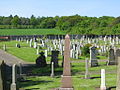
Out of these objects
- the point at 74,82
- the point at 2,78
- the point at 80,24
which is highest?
the point at 80,24

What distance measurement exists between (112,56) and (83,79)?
8851 mm

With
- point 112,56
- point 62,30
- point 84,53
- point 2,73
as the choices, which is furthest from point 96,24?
point 2,73

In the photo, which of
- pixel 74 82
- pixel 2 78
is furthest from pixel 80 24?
pixel 2 78

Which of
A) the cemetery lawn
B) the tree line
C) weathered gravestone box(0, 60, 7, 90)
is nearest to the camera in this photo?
weathered gravestone box(0, 60, 7, 90)

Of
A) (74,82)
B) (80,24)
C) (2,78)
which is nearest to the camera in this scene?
(2,78)

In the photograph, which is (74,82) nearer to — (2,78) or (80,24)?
(2,78)

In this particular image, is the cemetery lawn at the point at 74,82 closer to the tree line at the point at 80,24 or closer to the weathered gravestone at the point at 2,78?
the weathered gravestone at the point at 2,78

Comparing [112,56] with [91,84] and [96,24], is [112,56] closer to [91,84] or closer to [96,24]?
[91,84]

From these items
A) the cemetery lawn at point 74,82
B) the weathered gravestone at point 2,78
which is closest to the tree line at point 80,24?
the cemetery lawn at point 74,82

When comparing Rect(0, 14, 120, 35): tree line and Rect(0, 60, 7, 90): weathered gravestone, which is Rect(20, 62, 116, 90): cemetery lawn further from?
Rect(0, 14, 120, 35): tree line

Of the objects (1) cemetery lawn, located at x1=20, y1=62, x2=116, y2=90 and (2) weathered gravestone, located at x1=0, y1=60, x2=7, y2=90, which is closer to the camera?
(2) weathered gravestone, located at x1=0, y1=60, x2=7, y2=90

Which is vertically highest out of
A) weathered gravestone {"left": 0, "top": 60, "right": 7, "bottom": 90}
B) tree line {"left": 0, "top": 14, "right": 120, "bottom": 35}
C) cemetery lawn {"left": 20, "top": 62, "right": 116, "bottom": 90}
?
tree line {"left": 0, "top": 14, "right": 120, "bottom": 35}

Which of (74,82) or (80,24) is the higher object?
(80,24)

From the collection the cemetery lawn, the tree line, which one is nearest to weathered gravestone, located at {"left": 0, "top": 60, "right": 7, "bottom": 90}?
the cemetery lawn
